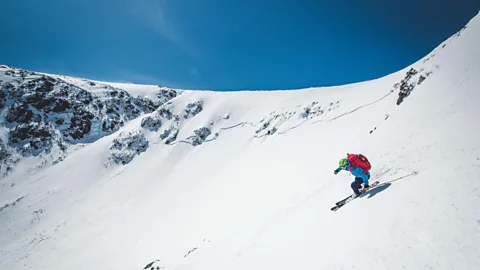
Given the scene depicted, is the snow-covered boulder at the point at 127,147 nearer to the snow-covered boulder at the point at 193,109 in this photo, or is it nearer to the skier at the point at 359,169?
the snow-covered boulder at the point at 193,109

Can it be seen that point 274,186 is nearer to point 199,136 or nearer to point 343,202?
point 343,202

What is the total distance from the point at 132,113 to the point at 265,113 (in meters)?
57.5

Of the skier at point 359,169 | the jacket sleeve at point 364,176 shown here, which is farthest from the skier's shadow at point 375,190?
the jacket sleeve at point 364,176

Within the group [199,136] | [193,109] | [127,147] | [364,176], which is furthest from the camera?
[193,109]

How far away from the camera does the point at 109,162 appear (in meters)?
56.2

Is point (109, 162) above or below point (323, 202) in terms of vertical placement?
above

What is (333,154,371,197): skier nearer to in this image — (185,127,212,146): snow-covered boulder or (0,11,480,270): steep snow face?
(0,11,480,270): steep snow face

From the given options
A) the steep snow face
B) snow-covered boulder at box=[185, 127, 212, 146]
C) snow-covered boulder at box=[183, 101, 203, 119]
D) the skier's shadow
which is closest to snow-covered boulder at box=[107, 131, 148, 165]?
the steep snow face

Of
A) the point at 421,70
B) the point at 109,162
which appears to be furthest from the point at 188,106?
the point at 421,70

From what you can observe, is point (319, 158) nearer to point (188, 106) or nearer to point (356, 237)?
point (356, 237)

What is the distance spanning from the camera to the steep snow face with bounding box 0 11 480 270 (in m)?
8.03

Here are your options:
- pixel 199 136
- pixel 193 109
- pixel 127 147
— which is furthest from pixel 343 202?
pixel 127 147

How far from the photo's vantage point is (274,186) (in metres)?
23.8

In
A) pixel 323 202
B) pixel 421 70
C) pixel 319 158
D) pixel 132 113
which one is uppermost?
pixel 132 113
